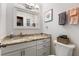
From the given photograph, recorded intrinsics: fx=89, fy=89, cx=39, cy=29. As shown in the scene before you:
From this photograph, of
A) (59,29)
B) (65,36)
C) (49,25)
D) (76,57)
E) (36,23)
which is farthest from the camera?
(36,23)

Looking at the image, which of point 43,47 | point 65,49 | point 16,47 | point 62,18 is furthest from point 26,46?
point 62,18

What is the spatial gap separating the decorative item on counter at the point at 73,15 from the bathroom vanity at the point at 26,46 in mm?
620

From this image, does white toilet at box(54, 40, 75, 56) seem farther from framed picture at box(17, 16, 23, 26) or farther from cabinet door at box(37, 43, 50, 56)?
framed picture at box(17, 16, 23, 26)

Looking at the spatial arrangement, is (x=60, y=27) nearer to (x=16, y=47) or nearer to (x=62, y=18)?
(x=62, y=18)

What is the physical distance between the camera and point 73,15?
1.38m

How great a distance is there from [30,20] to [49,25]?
408mm

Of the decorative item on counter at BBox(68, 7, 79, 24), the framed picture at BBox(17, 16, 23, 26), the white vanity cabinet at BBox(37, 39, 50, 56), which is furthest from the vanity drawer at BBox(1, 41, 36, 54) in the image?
the decorative item on counter at BBox(68, 7, 79, 24)

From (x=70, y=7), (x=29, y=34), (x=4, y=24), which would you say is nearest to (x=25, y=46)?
(x=29, y=34)

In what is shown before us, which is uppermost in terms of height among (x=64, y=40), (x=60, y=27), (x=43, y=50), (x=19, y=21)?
(x=19, y=21)

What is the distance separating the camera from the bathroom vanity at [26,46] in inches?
50.2

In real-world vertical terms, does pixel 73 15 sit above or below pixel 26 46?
above

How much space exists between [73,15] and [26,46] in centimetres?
92

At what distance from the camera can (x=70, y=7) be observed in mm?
1472

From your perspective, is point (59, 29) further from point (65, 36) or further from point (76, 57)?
point (76, 57)
